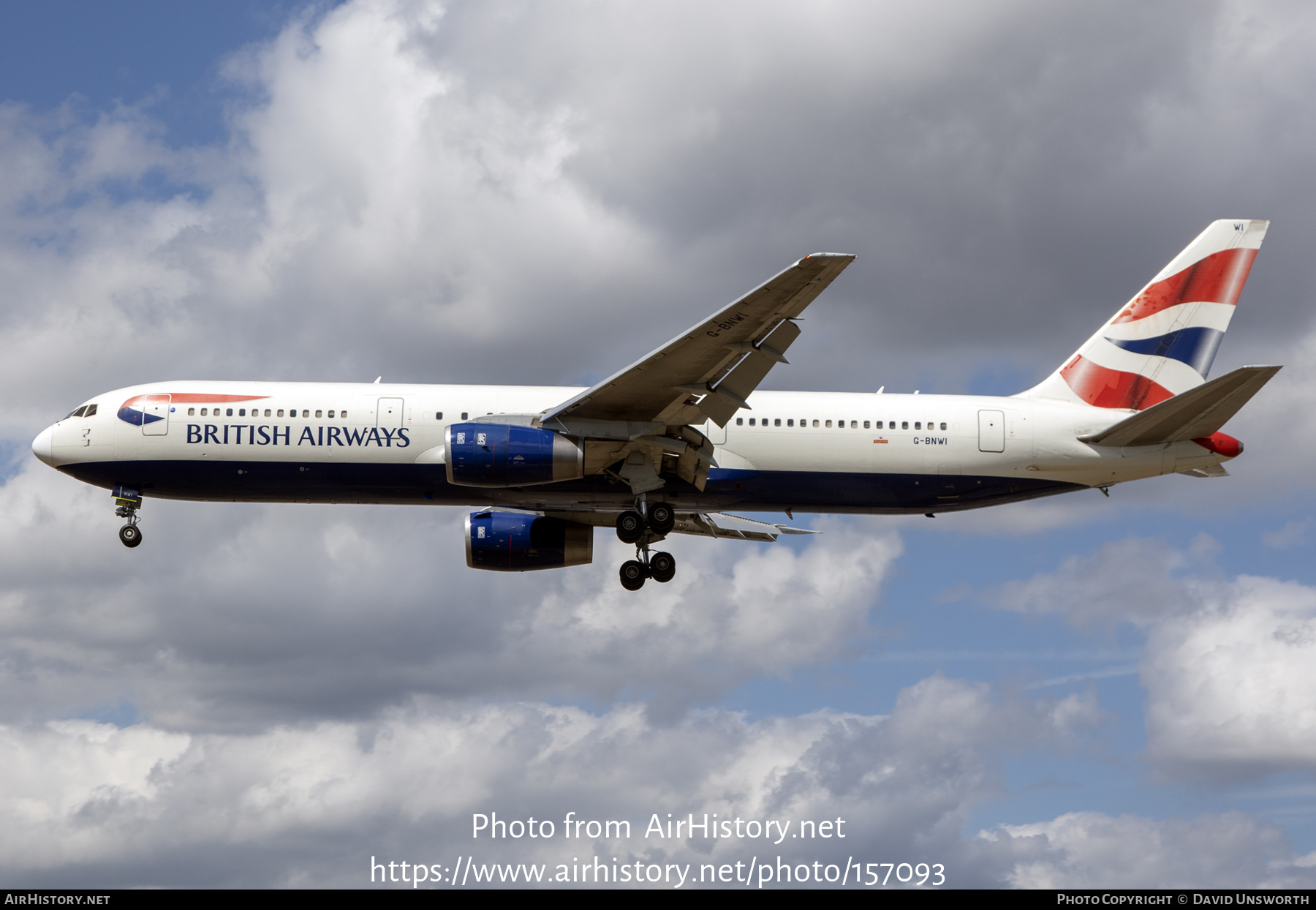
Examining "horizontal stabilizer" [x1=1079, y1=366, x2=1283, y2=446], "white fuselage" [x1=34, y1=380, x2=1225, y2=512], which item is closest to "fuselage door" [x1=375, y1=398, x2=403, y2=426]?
"white fuselage" [x1=34, y1=380, x2=1225, y2=512]

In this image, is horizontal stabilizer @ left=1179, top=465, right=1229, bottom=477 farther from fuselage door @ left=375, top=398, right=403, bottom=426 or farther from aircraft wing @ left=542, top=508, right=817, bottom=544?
fuselage door @ left=375, top=398, right=403, bottom=426

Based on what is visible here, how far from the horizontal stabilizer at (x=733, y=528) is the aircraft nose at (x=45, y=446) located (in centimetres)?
1817

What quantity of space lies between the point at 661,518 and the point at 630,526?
902 millimetres

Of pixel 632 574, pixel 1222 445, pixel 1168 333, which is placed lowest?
pixel 632 574

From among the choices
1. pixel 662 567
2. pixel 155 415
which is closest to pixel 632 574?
pixel 662 567

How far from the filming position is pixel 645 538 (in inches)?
1334

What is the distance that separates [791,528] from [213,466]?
17742 millimetres

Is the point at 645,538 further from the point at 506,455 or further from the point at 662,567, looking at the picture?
the point at 506,455

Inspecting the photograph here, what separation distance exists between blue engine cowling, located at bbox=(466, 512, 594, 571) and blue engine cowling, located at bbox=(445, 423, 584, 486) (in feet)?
23.5

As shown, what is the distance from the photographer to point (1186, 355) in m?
35.5

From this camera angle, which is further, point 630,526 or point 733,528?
point 733,528

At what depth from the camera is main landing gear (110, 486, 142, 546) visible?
33344mm

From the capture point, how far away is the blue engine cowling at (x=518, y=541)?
37.3 m
